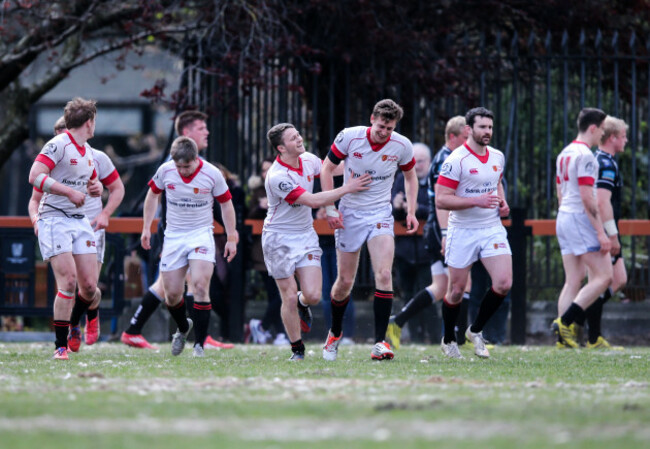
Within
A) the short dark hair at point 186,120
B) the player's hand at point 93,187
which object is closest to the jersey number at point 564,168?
the short dark hair at point 186,120

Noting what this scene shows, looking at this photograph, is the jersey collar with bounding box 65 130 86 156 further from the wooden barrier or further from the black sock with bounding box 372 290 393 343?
the wooden barrier

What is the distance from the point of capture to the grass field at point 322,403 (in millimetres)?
4965

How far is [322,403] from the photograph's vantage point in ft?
20.2

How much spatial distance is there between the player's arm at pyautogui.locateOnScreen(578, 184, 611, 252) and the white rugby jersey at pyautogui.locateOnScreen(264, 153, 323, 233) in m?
2.85

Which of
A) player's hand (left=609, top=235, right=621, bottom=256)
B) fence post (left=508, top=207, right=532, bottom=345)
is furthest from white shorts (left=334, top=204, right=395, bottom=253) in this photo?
fence post (left=508, top=207, right=532, bottom=345)

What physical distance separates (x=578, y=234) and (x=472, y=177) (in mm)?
2067

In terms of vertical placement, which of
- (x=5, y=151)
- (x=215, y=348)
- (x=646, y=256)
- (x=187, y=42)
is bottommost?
(x=215, y=348)

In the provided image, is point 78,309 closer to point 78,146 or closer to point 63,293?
point 63,293

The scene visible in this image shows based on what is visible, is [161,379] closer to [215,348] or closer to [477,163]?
[477,163]

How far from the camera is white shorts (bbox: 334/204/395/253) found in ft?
31.1

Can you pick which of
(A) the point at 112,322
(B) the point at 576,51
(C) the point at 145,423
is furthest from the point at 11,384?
(B) the point at 576,51

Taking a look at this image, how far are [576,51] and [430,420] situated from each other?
418 inches

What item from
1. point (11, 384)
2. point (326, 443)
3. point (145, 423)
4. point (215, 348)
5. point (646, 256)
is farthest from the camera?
point (646, 256)

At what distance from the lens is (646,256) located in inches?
551
